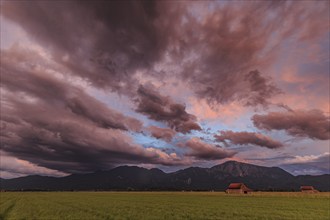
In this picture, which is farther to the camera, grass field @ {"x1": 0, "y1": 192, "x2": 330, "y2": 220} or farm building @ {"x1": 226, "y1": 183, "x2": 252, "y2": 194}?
farm building @ {"x1": 226, "y1": 183, "x2": 252, "y2": 194}

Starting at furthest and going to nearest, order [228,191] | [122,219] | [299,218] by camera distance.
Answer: [228,191], [299,218], [122,219]

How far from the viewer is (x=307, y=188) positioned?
140 meters

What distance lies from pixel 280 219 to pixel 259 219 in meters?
2.11

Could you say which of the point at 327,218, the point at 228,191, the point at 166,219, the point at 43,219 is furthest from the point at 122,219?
the point at 228,191

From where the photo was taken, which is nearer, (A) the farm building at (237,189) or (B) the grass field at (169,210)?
(B) the grass field at (169,210)

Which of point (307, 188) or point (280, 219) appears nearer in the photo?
point (280, 219)

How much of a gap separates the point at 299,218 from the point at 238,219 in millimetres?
6295

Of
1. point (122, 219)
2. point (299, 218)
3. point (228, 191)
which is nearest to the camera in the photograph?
Answer: point (122, 219)

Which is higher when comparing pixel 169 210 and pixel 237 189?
pixel 237 189

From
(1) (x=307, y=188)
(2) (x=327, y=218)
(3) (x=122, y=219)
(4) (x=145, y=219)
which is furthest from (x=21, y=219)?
(1) (x=307, y=188)

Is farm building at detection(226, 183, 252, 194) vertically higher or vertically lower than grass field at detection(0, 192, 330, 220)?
higher

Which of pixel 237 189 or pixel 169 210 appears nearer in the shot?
pixel 169 210

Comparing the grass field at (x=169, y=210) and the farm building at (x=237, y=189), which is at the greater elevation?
the farm building at (x=237, y=189)

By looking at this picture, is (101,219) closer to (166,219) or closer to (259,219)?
(166,219)
